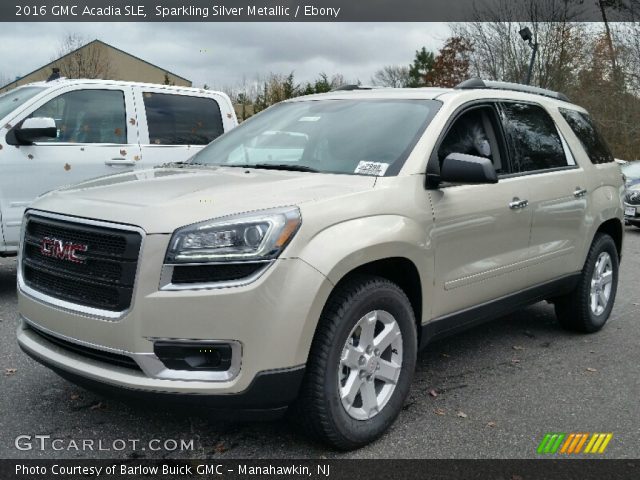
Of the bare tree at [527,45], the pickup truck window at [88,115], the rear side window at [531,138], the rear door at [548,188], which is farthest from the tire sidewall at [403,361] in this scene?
the bare tree at [527,45]

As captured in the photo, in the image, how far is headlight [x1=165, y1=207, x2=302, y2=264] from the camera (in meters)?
2.71

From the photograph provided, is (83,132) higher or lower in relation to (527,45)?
lower

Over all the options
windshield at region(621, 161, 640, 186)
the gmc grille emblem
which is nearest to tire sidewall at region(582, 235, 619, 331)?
the gmc grille emblem

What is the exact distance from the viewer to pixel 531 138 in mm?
4617

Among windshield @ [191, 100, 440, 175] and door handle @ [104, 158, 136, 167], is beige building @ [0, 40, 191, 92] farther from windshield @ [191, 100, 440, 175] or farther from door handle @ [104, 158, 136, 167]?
windshield @ [191, 100, 440, 175]

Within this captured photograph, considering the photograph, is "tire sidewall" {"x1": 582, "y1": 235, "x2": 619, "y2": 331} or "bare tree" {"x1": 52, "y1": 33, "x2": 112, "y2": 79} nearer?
"tire sidewall" {"x1": 582, "y1": 235, "x2": 619, "y2": 331}

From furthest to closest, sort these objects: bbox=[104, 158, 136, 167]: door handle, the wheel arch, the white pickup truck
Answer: bbox=[104, 158, 136, 167]: door handle → the white pickup truck → the wheel arch

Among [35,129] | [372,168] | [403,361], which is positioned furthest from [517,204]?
[35,129]

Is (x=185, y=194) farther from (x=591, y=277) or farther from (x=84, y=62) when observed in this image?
(x=84, y=62)

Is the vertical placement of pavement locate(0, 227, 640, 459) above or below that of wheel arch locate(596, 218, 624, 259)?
below

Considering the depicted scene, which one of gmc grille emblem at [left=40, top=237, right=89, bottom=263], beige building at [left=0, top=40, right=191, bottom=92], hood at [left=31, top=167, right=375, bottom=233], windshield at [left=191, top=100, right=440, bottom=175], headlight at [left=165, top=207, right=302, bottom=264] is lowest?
gmc grille emblem at [left=40, top=237, right=89, bottom=263]

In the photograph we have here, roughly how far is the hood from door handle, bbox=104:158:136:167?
10.0ft

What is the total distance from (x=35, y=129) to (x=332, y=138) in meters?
3.30

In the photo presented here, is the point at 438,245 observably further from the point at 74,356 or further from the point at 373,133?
the point at 74,356
